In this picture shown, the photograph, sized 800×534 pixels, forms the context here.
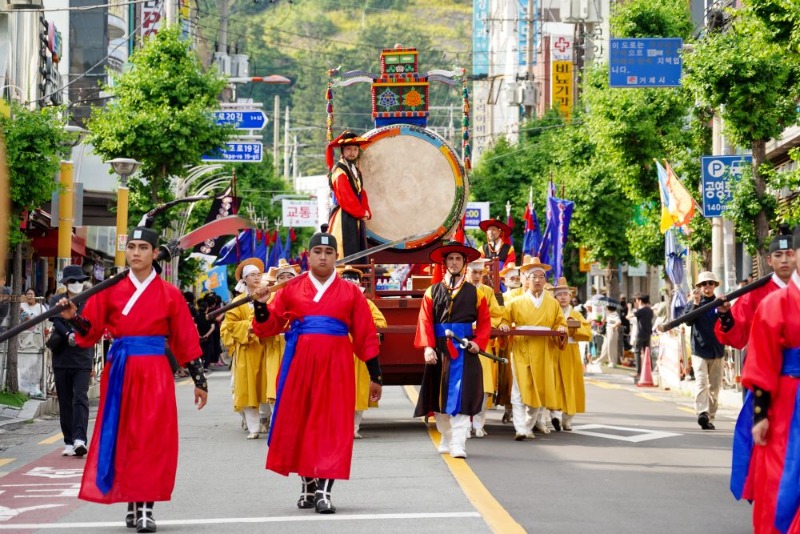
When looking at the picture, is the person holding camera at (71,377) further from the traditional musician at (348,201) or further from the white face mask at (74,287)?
the traditional musician at (348,201)

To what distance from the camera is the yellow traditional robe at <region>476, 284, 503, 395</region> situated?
1529 cm

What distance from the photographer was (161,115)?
32375 mm

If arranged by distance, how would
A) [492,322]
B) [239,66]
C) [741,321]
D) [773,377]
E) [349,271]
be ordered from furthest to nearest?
[239,66] → [349,271] → [492,322] → [741,321] → [773,377]

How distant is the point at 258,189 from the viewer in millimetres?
70750

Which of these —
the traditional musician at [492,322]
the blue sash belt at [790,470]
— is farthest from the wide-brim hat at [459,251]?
the blue sash belt at [790,470]

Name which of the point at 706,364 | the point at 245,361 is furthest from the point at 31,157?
the point at 706,364

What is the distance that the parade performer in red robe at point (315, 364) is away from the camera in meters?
10.3

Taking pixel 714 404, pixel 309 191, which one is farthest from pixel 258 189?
pixel 714 404

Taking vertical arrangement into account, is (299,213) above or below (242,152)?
above

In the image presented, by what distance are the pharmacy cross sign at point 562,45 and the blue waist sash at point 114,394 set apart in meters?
57.3

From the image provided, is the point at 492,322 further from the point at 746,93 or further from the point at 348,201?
the point at 746,93

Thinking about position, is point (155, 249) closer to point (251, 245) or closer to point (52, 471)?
point (52, 471)

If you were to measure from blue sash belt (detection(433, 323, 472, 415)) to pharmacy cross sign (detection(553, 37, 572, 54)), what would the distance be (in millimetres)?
53134

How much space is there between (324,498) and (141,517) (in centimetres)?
132
